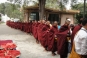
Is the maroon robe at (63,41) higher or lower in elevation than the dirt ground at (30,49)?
higher

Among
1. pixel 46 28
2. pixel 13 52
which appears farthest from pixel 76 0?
pixel 13 52

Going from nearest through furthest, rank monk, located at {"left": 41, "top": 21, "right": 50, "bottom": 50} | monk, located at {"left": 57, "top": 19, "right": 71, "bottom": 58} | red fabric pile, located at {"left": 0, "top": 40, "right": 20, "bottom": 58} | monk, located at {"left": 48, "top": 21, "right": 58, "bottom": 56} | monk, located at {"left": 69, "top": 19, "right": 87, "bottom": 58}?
monk, located at {"left": 69, "top": 19, "right": 87, "bottom": 58}
red fabric pile, located at {"left": 0, "top": 40, "right": 20, "bottom": 58}
monk, located at {"left": 57, "top": 19, "right": 71, "bottom": 58}
monk, located at {"left": 48, "top": 21, "right": 58, "bottom": 56}
monk, located at {"left": 41, "top": 21, "right": 50, "bottom": 50}

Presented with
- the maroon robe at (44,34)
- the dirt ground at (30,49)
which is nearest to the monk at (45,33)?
the maroon robe at (44,34)

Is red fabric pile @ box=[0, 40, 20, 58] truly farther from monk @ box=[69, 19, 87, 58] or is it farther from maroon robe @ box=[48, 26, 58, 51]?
maroon robe @ box=[48, 26, 58, 51]

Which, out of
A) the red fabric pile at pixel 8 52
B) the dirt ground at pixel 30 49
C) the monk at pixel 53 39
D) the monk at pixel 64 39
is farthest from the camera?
the dirt ground at pixel 30 49

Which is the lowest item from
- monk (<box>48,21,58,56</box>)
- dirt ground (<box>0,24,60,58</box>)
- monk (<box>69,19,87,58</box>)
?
dirt ground (<box>0,24,60,58</box>)

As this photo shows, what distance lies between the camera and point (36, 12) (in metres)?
26.3

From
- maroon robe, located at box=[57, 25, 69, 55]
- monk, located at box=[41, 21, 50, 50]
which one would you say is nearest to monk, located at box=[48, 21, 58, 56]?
monk, located at box=[41, 21, 50, 50]

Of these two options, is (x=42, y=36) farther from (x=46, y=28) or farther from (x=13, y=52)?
(x=13, y=52)

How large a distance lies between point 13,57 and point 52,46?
3566mm

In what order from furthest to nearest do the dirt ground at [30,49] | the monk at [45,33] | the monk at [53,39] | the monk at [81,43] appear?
the monk at [45,33], the dirt ground at [30,49], the monk at [53,39], the monk at [81,43]

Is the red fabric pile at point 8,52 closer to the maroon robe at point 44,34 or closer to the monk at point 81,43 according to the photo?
the monk at point 81,43

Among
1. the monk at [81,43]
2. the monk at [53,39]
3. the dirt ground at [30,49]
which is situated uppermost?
the monk at [81,43]

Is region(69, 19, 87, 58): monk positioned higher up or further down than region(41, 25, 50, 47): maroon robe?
higher up
